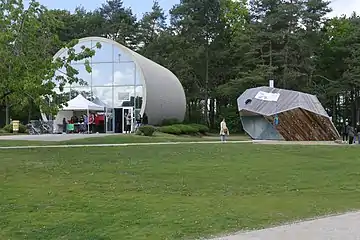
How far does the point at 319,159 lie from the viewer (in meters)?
20.1

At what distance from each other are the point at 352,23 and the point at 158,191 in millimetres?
52634

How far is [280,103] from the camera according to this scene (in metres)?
33.9

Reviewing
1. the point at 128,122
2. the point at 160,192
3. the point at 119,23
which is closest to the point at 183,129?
the point at 128,122

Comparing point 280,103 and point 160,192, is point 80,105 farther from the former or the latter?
point 160,192

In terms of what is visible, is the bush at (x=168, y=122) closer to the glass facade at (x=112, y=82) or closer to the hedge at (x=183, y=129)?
the hedge at (x=183, y=129)

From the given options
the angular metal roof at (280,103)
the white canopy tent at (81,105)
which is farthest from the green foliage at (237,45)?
the angular metal roof at (280,103)

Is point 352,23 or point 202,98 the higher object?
point 352,23

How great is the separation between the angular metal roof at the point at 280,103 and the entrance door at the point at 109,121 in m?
12.6

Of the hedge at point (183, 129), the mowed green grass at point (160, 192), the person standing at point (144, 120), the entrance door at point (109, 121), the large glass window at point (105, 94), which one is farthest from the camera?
the large glass window at point (105, 94)

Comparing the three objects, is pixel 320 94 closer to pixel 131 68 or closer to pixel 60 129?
pixel 131 68

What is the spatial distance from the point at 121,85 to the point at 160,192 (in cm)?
3250

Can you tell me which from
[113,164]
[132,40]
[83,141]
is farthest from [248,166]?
[132,40]

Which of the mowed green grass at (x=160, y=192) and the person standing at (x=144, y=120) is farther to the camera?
the person standing at (x=144, y=120)

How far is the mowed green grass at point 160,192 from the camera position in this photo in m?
7.75
